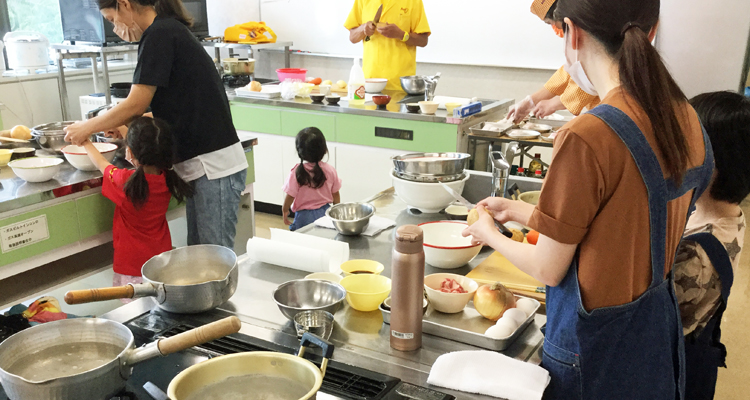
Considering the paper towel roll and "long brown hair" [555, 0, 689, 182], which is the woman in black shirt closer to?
the paper towel roll

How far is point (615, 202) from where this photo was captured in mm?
953

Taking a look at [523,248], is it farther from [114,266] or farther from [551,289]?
[114,266]

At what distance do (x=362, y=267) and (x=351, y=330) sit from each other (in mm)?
267

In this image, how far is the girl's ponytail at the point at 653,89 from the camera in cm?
93

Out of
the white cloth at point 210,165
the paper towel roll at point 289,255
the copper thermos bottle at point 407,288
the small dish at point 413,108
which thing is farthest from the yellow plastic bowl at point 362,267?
the small dish at point 413,108

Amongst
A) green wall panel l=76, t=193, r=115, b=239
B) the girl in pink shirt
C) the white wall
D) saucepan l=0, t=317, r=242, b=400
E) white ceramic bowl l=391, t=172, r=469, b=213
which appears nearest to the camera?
saucepan l=0, t=317, r=242, b=400

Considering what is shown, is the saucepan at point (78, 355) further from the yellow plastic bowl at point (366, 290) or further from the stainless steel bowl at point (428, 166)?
the stainless steel bowl at point (428, 166)

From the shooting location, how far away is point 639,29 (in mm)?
939

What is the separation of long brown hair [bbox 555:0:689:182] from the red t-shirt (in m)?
1.67

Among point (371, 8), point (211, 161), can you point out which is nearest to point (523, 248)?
point (211, 161)

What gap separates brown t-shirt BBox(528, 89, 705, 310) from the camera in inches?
36.5

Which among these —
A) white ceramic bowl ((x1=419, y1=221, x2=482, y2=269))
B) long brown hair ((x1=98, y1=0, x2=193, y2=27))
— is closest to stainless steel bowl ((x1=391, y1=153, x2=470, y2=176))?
white ceramic bowl ((x1=419, y1=221, x2=482, y2=269))

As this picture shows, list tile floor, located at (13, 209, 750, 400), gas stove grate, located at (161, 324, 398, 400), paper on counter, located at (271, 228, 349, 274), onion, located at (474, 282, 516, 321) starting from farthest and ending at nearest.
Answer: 1. tile floor, located at (13, 209, 750, 400)
2. paper on counter, located at (271, 228, 349, 274)
3. onion, located at (474, 282, 516, 321)
4. gas stove grate, located at (161, 324, 398, 400)

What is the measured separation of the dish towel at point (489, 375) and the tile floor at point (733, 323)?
1668mm
